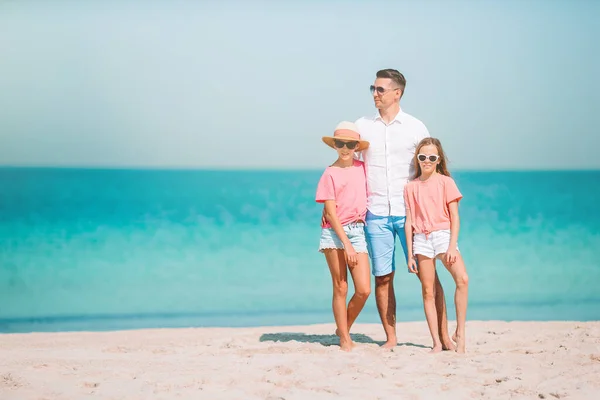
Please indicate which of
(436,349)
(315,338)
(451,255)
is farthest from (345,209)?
(315,338)

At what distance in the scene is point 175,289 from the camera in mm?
11258

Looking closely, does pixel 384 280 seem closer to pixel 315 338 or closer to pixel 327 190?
pixel 327 190

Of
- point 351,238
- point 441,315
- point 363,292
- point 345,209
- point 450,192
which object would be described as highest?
point 450,192

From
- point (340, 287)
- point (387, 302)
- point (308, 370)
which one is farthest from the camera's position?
point (387, 302)

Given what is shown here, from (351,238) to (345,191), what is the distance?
0.32 m

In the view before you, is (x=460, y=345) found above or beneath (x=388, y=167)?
beneath

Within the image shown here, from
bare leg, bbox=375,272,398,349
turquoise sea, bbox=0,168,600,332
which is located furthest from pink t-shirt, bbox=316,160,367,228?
turquoise sea, bbox=0,168,600,332

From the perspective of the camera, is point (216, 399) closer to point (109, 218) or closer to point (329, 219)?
point (329, 219)

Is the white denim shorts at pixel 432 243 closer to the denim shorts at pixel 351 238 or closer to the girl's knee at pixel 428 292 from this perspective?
the girl's knee at pixel 428 292

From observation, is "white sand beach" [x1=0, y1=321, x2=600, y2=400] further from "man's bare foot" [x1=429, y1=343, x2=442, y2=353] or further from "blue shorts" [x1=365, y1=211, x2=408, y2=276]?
"blue shorts" [x1=365, y1=211, x2=408, y2=276]

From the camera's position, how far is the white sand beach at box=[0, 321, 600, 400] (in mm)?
4527

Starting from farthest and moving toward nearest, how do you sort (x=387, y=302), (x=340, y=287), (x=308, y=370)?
1. (x=387, y=302)
2. (x=340, y=287)
3. (x=308, y=370)

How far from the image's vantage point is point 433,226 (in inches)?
210

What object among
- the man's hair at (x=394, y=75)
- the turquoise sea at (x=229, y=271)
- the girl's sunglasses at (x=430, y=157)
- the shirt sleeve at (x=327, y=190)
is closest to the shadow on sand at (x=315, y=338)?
the shirt sleeve at (x=327, y=190)
